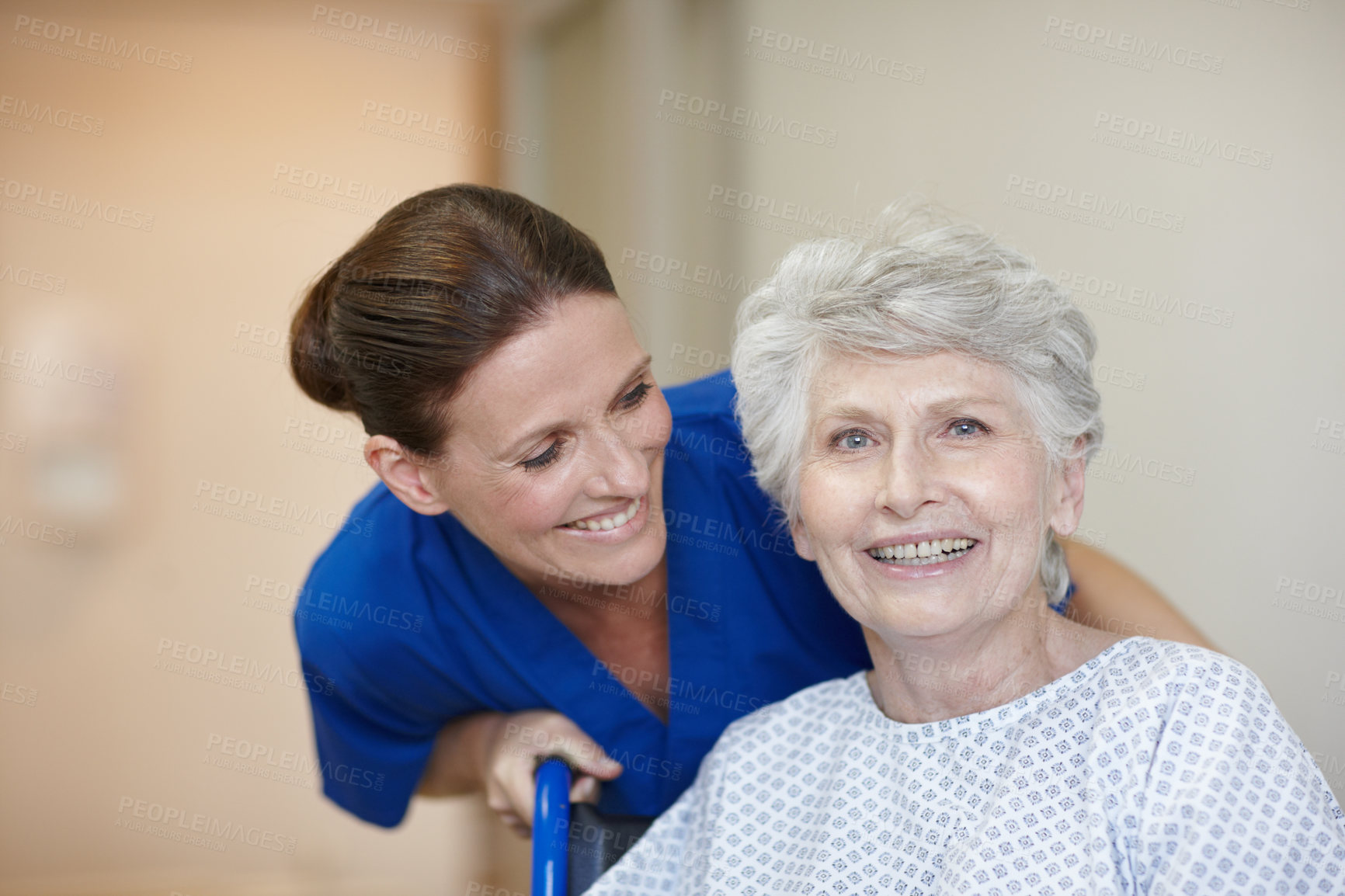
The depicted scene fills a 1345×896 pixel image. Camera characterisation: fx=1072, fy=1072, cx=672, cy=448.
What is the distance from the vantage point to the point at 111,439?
10.8 ft

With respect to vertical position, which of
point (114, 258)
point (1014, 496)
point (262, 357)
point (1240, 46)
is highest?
point (1240, 46)

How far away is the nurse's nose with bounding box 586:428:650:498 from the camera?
46.9 inches

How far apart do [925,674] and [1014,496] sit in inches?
8.5

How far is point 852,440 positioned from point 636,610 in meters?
0.55

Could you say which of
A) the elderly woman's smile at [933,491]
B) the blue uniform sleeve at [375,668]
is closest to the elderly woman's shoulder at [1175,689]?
the elderly woman's smile at [933,491]

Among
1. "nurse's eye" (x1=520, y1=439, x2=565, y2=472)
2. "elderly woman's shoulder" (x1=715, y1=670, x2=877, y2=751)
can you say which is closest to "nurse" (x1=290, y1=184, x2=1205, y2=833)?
"nurse's eye" (x1=520, y1=439, x2=565, y2=472)

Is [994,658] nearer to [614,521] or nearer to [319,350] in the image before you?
[614,521]

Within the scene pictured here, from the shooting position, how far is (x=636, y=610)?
1.50 metres

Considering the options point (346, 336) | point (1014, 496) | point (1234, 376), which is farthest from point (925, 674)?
point (1234, 376)

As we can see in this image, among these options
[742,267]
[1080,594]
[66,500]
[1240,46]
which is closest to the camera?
[1080,594]

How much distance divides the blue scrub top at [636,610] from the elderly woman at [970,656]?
0.26 metres

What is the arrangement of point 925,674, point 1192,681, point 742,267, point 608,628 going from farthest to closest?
point 742,267 → point 608,628 → point 925,674 → point 1192,681

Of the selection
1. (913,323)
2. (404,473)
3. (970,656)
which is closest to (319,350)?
(404,473)

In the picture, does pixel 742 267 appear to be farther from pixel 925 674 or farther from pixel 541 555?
pixel 925 674
